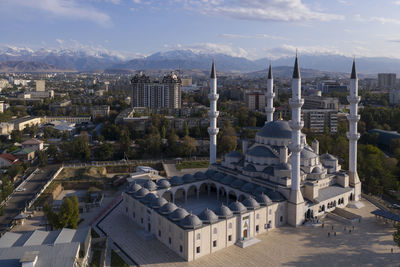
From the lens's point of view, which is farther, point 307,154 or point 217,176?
point 217,176

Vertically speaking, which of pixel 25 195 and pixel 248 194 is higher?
pixel 248 194

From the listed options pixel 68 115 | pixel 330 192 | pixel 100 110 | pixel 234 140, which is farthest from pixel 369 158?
pixel 68 115

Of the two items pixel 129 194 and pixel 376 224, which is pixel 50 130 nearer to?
pixel 129 194

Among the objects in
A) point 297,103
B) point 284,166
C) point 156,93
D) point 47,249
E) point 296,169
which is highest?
point 156,93

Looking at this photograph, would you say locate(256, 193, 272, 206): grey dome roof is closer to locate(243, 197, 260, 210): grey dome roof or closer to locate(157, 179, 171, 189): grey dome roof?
locate(243, 197, 260, 210): grey dome roof

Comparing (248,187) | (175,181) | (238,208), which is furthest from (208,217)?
(175,181)

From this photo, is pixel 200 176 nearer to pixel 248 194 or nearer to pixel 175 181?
pixel 175 181

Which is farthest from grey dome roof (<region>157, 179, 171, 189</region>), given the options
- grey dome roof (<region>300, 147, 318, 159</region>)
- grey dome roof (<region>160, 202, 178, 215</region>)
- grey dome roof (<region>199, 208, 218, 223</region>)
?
grey dome roof (<region>300, 147, 318, 159</region>)

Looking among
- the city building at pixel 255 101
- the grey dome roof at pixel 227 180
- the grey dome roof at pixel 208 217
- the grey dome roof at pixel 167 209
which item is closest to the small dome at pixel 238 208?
the grey dome roof at pixel 208 217
